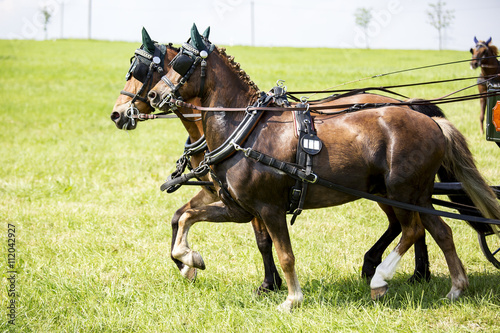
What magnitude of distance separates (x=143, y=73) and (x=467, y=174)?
3.15m

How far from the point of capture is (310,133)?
4.02 m

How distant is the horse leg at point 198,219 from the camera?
4531mm

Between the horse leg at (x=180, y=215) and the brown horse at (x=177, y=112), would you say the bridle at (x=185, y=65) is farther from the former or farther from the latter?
the horse leg at (x=180, y=215)

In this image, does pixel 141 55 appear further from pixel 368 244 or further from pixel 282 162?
pixel 368 244

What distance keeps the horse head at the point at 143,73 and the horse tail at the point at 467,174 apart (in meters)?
2.67

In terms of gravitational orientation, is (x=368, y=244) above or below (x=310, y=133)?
below

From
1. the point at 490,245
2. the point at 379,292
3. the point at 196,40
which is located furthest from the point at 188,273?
the point at 490,245

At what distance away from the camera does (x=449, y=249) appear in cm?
420

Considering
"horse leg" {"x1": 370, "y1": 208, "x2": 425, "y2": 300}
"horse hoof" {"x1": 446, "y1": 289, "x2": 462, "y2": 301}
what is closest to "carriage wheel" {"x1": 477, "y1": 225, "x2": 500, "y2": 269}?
"horse hoof" {"x1": 446, "y1": 289, "x2": 462, "y2": 301}

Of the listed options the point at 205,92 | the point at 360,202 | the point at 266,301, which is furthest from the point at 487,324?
the point at 360,202

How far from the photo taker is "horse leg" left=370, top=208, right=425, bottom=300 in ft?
13.6

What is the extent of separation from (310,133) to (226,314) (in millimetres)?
1650

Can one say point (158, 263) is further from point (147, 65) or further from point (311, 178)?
point (311, 178)

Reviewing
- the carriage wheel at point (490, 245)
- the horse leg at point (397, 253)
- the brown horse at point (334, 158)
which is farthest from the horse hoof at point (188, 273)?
the carriage wheel at point (490, 245)
